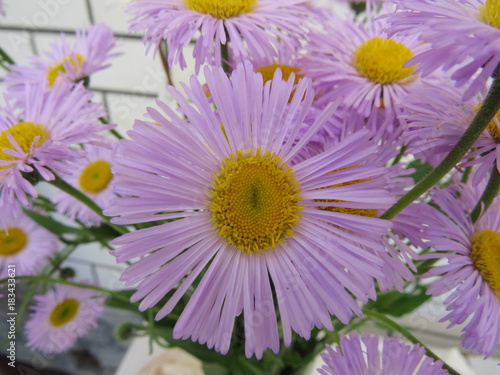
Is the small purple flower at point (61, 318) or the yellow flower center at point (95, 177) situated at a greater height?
the yellow flower center at point (95, 177)

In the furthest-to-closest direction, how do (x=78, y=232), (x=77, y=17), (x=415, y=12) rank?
(x=77, y=17), (x=78, y=232), (x=415, y=12)

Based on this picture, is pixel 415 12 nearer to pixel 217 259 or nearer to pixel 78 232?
pixel 217 259

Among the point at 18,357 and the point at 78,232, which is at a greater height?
the point at 18,357

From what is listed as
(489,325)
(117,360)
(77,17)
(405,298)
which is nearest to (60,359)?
(117,360)

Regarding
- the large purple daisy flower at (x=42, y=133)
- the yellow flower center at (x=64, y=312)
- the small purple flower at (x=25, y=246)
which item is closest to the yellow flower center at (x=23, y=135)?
the large purple daisy flower at (x=42, y=133)

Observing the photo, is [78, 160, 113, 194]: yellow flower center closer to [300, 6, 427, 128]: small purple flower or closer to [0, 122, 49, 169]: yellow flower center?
[0, 122, 49, 169]: yellow flower center

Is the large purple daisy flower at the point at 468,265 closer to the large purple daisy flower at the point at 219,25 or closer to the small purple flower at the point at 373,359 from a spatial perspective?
the small purple flower at the point at 373,359
